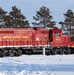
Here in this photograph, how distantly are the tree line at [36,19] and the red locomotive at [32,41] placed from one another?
84.4ft

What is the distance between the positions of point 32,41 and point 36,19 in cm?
3581

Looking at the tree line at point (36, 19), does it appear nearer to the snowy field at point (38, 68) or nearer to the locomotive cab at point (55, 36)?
the locomotive cab at point (55, 36)

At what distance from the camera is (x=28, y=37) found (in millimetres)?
30359

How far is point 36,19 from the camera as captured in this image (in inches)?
2589

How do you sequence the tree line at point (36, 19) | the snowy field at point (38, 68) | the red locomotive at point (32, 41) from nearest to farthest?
the snowy field at point (38, 68) → the red locomotive at point (32, 41) → the tree line at point (36, 19)

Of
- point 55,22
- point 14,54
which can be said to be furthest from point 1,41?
point 55,22

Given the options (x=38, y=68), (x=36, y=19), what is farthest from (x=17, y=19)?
(x=38, y=68)

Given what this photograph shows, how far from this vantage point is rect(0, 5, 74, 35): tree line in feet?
188

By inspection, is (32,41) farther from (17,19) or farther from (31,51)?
(17,19)

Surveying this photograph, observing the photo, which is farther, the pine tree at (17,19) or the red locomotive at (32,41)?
the pine tree at (17,19)

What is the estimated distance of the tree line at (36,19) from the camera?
57250 millimetres

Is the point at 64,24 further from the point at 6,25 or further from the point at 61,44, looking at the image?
the point at 61,44

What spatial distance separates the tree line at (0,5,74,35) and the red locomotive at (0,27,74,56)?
84.4 ft

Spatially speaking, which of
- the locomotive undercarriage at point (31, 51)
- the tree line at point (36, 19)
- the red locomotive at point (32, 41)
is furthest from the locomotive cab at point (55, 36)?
the tree line at point (36, 19)
